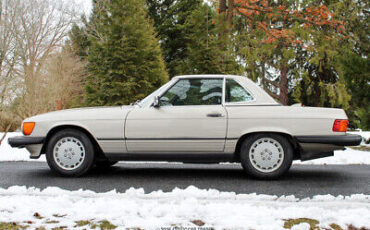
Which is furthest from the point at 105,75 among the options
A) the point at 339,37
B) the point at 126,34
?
the point at 339,37

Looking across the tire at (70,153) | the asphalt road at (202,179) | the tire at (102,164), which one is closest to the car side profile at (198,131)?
the tire at (70,153)

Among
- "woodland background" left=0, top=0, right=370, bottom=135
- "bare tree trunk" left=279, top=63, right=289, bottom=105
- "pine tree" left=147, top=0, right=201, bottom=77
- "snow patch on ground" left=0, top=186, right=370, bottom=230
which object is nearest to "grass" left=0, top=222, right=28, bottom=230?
"snow patch on ground" left=0, top=186, right=370, bottom=230

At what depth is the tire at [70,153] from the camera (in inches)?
226

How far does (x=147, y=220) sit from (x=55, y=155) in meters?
2.89

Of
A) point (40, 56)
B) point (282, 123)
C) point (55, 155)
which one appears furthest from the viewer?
point (40, 56)

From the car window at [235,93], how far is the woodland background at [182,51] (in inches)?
191

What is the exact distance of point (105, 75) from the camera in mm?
12992

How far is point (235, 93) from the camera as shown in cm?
574

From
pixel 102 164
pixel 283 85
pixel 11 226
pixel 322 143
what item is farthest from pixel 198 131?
pixel 283 85

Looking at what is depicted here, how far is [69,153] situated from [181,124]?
1753mm

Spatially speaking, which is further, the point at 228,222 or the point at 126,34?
the point at 126,34

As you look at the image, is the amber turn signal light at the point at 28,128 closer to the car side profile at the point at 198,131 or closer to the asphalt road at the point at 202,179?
the car side profile at the point at 198,131

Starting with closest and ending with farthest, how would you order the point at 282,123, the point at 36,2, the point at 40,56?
1. the point at 282,123
2. the point at 36,2
3. the point at 40,56

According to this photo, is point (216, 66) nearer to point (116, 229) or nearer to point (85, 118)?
point (85, 118)
